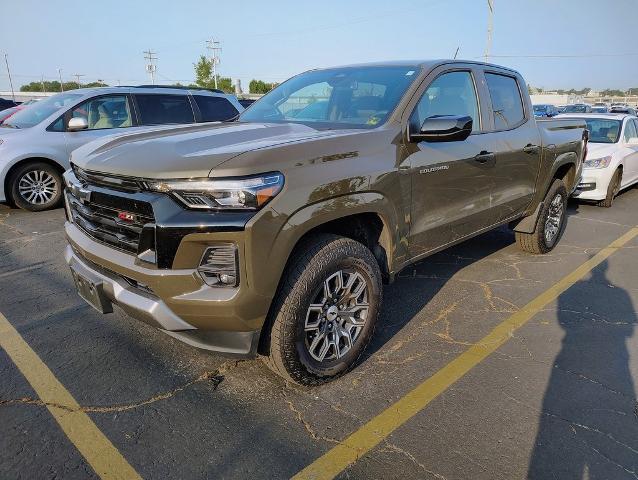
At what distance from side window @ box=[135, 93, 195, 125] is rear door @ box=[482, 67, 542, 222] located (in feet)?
16.9

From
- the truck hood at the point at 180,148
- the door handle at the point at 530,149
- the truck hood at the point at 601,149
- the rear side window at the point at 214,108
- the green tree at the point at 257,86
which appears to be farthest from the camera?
the green tree at the point at 257,86

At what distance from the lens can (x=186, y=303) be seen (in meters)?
2.29

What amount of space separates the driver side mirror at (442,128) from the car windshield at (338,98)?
25cm

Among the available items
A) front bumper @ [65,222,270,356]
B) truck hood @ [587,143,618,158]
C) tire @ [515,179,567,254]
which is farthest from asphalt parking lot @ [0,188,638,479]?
truck hood @ [587,143,618,158]

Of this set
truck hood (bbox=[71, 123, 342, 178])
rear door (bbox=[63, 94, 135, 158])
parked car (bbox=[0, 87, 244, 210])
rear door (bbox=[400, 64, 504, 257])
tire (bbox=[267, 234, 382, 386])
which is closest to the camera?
truck hood (bbox=[71, 123, 342, 178])

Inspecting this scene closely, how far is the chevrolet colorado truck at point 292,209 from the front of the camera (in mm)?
2262

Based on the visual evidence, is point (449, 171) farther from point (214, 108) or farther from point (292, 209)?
point (214, 108)

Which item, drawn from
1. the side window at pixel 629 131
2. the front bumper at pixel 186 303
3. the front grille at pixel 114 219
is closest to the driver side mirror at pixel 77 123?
the front grille at pixel 114 219

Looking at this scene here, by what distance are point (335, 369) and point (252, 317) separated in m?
0.77

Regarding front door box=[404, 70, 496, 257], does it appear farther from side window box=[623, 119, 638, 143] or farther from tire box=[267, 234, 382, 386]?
side window box=[623, 119, 638, 143]

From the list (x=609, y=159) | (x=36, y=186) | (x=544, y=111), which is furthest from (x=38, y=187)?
(x=544, y=111)

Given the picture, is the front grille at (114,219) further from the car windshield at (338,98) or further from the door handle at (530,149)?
the door handle at (530,149)

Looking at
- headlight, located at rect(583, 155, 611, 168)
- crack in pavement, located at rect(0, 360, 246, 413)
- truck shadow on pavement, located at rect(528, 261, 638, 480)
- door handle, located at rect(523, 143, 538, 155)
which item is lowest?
truck shadow on pavement, located at rect(528, 261, 638, 480)

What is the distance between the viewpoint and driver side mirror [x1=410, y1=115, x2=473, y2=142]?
3.00 meters
